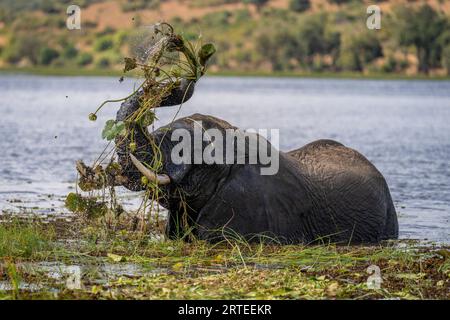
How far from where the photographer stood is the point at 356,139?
2880 cm

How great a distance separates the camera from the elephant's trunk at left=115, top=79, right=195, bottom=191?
10500 mm

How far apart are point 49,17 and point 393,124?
5787 cm

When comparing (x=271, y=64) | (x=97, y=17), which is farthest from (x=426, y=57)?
(x=97, y=17)

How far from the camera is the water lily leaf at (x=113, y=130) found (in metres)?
10.5

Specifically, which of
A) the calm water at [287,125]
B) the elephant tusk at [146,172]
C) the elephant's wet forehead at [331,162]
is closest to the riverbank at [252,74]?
the calm water at [287,125]

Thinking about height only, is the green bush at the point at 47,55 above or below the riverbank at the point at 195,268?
below

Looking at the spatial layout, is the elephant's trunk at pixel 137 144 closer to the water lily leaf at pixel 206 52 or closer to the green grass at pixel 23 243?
the water lily leaf at pixel 206 52

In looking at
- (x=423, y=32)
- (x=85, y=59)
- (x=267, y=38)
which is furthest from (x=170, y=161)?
(x=267, y=38)

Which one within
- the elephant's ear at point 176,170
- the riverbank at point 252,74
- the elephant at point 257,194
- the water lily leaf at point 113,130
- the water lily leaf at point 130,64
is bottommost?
the riverbank at point 252,74

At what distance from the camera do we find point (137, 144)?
10.6 m

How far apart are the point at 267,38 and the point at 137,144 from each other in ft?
227

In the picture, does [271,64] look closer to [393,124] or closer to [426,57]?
[426,57]

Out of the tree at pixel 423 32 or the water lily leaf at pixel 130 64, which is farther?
the tree at pixel 423 32

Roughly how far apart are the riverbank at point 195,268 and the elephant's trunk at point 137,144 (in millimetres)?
530
